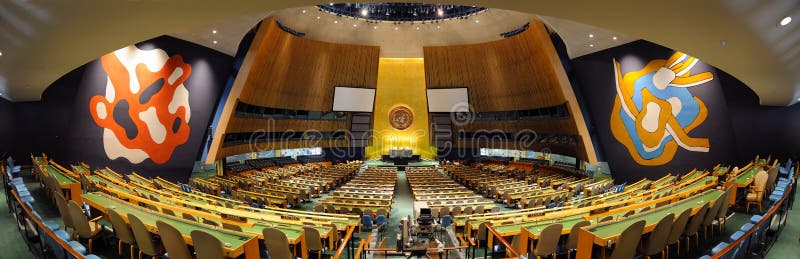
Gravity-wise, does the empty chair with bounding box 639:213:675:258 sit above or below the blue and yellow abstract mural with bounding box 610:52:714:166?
below

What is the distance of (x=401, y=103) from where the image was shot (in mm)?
32188

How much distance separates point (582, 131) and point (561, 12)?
15.7 m

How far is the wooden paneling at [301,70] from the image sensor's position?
18641 millimetres

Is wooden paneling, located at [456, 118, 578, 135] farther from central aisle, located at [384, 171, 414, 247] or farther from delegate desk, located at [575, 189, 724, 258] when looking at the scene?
delegate desk, located at [575, 189, 724, 258]

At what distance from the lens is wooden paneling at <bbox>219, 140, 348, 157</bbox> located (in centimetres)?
1928

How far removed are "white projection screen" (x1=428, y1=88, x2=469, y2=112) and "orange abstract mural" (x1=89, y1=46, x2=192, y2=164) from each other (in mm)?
16716

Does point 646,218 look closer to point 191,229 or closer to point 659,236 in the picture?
point 659,236

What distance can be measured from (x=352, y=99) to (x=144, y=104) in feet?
45.5

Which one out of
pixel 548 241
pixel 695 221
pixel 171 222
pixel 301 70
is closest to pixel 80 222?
pixel 171 222

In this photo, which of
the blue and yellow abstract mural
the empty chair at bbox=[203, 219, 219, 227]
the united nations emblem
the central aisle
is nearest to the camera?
the empty chair at bbox=[203, 219, 219, 227]

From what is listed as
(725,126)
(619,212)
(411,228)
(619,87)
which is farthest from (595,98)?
(411,228)

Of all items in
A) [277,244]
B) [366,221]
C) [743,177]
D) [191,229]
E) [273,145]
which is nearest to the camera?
[277,244]

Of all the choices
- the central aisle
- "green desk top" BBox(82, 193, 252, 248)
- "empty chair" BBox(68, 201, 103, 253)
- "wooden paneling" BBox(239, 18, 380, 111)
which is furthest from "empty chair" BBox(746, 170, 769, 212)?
"wooden paneling" BBox(239, 18, 380, 111)

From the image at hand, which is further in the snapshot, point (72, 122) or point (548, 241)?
point (72, 122)
